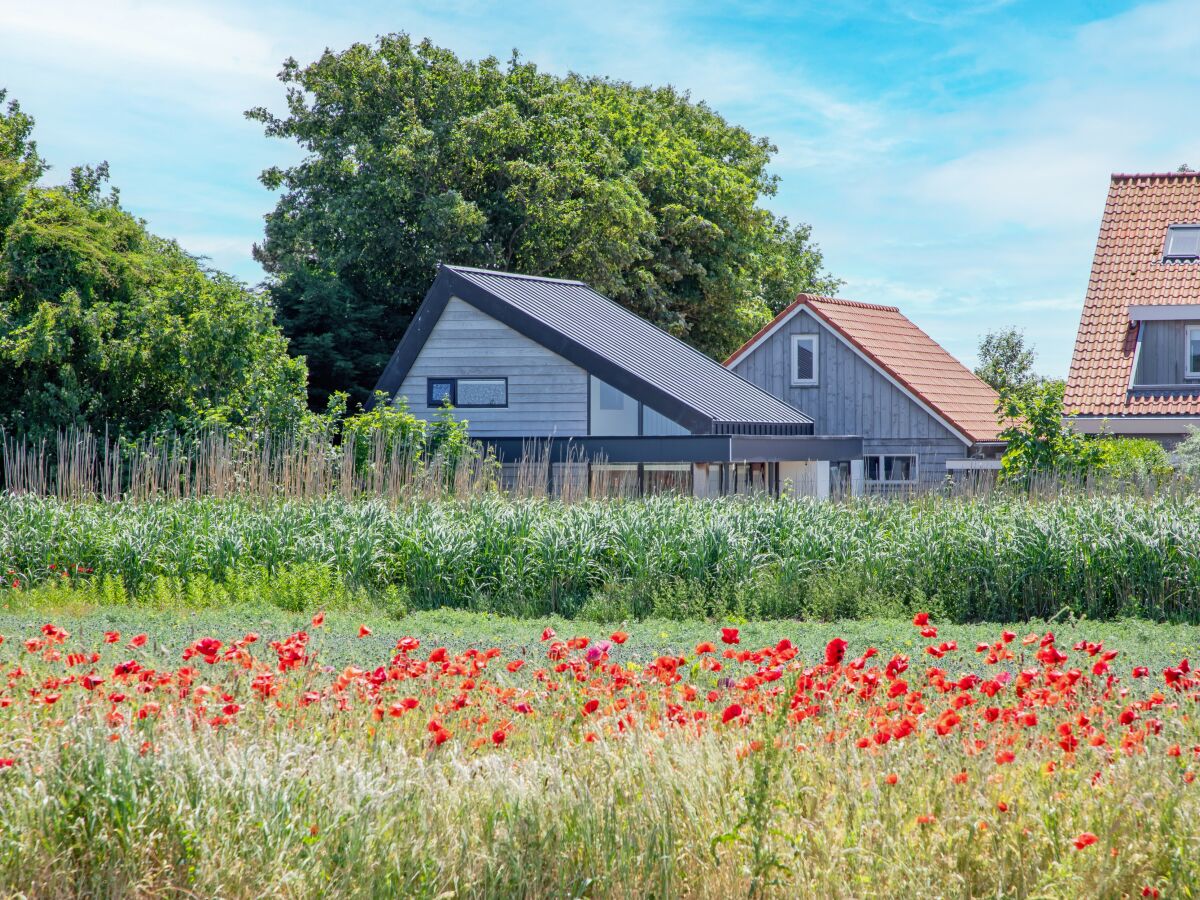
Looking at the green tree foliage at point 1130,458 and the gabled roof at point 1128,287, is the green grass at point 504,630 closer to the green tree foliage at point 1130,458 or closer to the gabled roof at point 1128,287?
the green tree foliage at point 1130,458

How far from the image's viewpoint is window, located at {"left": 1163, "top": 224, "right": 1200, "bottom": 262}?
28.4 metres

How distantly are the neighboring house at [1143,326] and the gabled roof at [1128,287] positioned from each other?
0.02 meters

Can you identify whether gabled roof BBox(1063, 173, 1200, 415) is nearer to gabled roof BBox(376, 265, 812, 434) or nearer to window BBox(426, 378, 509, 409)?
gabled roof BBox(376, 265, 812, 434)

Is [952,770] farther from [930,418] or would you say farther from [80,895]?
[930,418]

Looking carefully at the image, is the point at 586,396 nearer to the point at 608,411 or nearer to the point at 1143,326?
the point at 608,411

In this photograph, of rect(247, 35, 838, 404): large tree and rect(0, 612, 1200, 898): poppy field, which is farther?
rect(247, 35, 838, 404): large tree

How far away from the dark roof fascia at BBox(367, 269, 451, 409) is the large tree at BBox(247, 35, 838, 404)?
6238 millimetres

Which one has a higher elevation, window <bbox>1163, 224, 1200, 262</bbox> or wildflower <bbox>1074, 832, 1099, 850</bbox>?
window <bbox>1163, 224, 1200, 262</bbox>

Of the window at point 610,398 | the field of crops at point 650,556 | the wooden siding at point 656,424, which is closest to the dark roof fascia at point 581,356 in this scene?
the wooden siding at point 656,424

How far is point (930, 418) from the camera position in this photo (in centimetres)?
Answer: 3322

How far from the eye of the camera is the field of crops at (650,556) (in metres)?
12.9

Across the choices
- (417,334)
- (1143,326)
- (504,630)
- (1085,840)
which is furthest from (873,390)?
(1085,840)

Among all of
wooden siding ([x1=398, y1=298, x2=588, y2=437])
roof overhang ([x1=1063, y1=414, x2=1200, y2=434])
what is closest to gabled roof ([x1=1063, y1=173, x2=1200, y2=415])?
roof overhang ([x1=1063, y1=414, x2=1200, y2=434])

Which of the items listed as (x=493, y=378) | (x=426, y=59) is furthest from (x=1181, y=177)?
(x=426, y=59)
